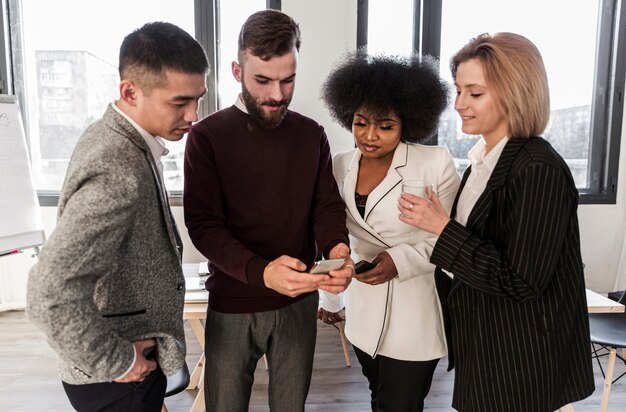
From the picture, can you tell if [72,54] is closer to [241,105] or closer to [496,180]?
[241,105]

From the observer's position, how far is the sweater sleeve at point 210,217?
129 centimetres

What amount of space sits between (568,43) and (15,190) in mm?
4509

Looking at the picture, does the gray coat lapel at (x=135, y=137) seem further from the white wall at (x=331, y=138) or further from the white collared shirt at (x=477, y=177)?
the white wall at (x=331, y=138)

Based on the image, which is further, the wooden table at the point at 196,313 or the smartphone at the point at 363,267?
the wooden table at the point at 196,313

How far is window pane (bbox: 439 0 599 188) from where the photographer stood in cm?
394

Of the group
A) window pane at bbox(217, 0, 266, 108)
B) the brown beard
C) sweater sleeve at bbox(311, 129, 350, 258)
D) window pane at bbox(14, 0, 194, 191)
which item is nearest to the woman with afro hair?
sweater sleeve at bbox(311, 129, 350, 258)

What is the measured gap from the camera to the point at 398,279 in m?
1.53

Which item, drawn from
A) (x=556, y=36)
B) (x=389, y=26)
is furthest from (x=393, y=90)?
(x=556, y=36)

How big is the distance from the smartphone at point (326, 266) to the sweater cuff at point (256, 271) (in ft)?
0.45

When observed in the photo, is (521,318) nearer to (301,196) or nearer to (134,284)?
(301,196)

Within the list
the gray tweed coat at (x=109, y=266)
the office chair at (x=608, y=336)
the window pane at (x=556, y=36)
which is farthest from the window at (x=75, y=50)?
the office chair at (x=608, y=336)

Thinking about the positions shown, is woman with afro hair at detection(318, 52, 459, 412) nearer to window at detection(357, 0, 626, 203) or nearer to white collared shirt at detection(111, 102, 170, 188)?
white collared shirt at detection(111, 102, 170, 188)

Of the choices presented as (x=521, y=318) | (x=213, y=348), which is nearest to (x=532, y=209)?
(x=521, y=318)

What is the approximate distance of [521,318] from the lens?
1.23m
